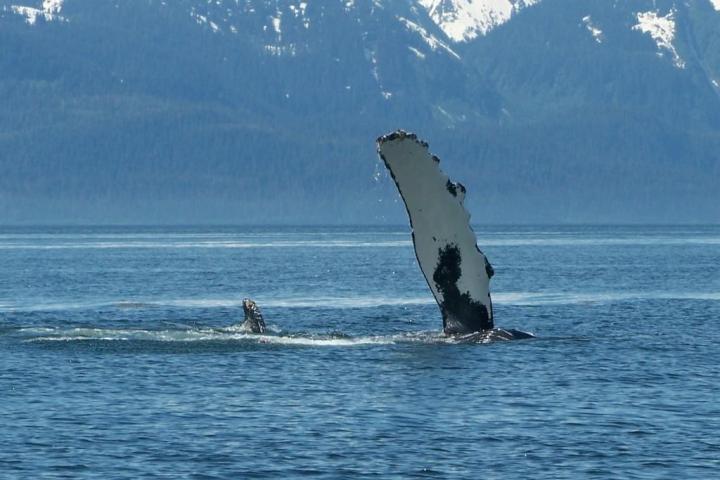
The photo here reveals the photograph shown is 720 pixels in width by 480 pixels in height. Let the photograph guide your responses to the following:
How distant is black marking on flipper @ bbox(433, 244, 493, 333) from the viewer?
121ft

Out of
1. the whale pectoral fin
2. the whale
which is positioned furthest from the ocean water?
the whale pectoral fin

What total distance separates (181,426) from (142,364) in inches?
388

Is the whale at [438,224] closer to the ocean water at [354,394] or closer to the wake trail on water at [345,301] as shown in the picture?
the ocean water at [354,394]

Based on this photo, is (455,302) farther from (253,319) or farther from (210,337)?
(210,337)

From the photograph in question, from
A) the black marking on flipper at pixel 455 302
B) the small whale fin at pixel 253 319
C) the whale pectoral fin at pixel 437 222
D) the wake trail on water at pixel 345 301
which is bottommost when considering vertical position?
the wake trail on water at pixel 345 301

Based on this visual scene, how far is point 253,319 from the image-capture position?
47312mm

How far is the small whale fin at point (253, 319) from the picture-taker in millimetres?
46531

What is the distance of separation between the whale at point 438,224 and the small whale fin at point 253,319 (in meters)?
9.15

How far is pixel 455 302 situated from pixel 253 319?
1007cm

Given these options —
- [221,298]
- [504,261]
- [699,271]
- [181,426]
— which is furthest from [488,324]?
[504,261]

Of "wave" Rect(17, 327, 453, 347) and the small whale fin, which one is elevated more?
the small whale fin

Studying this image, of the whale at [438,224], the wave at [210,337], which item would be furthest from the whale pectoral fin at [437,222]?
the wave at [210,337]

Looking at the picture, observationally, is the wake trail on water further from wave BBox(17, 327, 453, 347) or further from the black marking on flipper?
the black marking on flipper

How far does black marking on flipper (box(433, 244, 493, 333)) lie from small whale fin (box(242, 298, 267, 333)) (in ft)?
25.0
